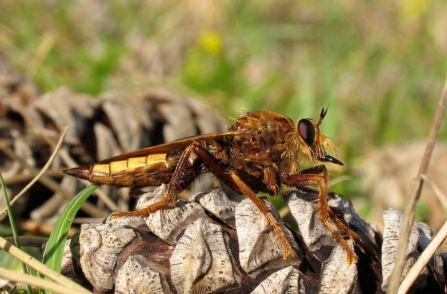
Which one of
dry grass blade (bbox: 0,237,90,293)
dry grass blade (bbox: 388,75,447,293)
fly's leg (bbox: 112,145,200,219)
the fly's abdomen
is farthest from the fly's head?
dry grass blade (bbox: 0,237,90,293)

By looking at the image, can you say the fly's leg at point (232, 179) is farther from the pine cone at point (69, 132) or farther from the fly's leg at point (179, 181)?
the pine cone at point (69, 132)

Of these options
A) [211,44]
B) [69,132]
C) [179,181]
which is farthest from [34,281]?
[211,44]

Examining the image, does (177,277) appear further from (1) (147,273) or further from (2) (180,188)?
(2) (180,188)

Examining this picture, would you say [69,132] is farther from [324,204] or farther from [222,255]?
[222,255]

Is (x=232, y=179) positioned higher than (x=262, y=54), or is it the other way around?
(x=232, y=179)

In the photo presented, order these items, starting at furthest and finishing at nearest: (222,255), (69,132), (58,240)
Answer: (69,132) < (58,240) < (222,255)

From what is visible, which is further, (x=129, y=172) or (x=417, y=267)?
(x=129, y=172)

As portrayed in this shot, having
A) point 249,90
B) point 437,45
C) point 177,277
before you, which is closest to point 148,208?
point 177,277

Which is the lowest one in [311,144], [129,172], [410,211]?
[129,172]
